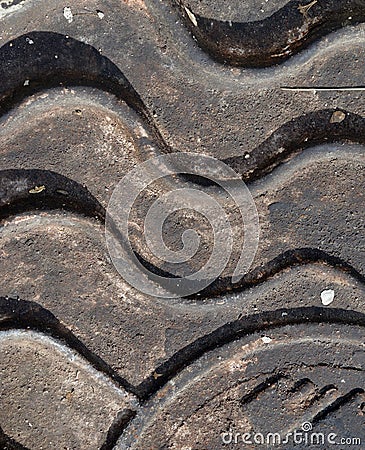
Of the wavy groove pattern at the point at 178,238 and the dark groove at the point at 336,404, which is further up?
the wavy groove pattern at the point at 178,238

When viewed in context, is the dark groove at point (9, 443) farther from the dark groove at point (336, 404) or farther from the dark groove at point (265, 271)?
the dark groove at point (336, 404)

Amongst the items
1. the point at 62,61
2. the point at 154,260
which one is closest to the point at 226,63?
the point at 62,61

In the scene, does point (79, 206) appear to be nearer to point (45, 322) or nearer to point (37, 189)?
point (37, 189)

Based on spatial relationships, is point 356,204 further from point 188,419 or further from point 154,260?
point 188,419

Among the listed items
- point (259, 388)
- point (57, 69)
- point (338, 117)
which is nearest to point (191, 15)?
point (57, 69)

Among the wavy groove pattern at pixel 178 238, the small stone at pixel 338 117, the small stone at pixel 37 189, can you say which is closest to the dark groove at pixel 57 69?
the wavy groove pattern at pixel 178 238

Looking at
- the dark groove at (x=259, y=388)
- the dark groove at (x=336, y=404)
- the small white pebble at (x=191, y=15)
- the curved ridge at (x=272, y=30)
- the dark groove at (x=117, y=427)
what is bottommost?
the dark groove at (x=336, y=404)
